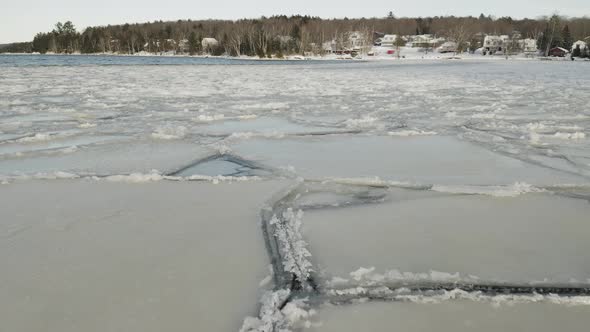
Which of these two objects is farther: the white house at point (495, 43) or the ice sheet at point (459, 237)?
the white house at point (495, 43)

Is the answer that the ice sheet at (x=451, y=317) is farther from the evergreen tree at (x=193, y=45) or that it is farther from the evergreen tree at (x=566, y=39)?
the evergreen tree at (x=193, y=45)

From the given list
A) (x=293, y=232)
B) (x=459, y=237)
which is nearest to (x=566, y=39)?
(x=459, y=237)

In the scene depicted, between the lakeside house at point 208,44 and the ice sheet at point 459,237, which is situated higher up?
the lakeside house at point 208,44

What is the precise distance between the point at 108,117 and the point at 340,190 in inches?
158

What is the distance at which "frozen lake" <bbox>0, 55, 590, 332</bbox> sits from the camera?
1.18m

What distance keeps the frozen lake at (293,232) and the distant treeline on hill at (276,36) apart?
59486 mm

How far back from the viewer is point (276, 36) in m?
70.1

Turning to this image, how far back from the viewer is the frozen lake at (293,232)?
1.18m

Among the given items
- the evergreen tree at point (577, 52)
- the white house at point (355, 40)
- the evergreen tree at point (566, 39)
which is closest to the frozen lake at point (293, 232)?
the evergreen tree at point (577, 52)

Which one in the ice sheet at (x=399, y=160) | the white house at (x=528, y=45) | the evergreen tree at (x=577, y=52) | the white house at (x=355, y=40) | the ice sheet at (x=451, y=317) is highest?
the white house at (x=355, y=40)

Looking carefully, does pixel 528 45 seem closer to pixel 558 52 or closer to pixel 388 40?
pixel 558 52

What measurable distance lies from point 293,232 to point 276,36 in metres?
72.3

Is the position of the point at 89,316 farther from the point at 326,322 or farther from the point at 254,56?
the point at 254,56

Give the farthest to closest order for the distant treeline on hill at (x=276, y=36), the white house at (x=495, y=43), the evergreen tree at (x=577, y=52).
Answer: the white house at (x=495, y=43)
the distant treeline on hill at (x=276, y=36)
the evergreen tree at (x=577, y=52)
